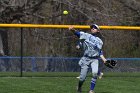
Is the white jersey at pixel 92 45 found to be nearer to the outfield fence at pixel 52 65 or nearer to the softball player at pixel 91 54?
the softball player at pixel 91 54

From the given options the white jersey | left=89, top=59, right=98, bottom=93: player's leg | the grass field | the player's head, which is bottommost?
the grass field

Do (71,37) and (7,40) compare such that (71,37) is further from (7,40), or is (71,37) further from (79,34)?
(79,34)

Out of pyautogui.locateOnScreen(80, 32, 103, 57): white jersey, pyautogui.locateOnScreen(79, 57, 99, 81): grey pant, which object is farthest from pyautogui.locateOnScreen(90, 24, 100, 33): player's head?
pyautogui.locateOnScreen(79, 57, 99, 81): grey pant

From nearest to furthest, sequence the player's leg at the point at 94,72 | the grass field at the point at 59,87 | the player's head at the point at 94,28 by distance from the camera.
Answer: the player's head at the point at 94,28, the player's leg at the point at 94,72, the grass field at the point at 59,87

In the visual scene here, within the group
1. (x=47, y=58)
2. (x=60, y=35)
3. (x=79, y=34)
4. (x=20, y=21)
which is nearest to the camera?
(x=79, y=34)

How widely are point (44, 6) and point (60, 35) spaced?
3.14 m

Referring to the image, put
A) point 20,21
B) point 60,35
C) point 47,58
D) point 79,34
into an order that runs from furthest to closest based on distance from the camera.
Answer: point 20,21, point 60,35, point 47,58, point 79,34

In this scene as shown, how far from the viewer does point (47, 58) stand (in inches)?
794

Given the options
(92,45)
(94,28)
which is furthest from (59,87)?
(94,28)

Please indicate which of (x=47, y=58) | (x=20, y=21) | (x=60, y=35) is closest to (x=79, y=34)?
(x=47, y=58)

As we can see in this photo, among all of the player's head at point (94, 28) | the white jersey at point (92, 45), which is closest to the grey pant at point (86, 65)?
the white jersey at point (92, 45)

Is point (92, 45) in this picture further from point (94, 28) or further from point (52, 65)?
point (52, 65)

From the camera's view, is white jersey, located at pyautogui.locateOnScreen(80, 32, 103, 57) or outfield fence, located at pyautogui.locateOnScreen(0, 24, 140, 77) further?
outfield fence, located at pyautogui.locateOnScreen(0, 24, 140, 77)

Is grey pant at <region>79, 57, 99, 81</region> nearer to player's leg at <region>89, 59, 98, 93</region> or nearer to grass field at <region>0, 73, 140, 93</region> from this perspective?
player's leg at <region>89, 59, 98, 93</region>
